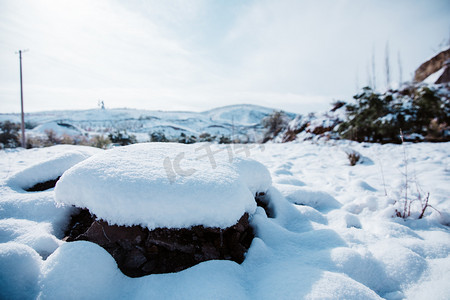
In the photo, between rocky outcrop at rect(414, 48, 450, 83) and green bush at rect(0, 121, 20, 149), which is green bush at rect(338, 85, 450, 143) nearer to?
rocky outcrop at rect(414, 48, 450, 83)

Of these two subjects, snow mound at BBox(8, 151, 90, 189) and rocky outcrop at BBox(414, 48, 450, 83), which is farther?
rocky outcrop at BBox(414, 48, 450, 83)

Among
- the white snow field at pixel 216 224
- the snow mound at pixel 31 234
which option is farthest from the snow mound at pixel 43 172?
the snow mound at pixel 31 234

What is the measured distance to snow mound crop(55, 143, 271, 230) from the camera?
4.30 feet

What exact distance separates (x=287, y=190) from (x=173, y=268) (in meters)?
1.74

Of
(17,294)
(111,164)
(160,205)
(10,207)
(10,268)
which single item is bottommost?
(17,294)

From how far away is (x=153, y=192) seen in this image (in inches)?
52.9

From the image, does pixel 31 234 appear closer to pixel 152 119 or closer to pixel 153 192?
pixel 153 192

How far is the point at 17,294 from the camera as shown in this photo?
100 centimetres

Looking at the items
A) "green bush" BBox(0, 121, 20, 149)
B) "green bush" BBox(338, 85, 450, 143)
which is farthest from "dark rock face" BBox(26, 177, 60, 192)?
"green bush" BBox(0, 121, 20, 149)

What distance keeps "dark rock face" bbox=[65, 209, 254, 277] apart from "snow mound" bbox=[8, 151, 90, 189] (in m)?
1.24

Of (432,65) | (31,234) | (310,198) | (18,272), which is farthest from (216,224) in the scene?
(432,65)

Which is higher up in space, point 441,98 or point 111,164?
point 441,98

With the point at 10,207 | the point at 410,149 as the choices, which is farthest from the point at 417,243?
the point at 410,149

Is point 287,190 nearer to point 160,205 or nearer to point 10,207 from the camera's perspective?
point 160,205
